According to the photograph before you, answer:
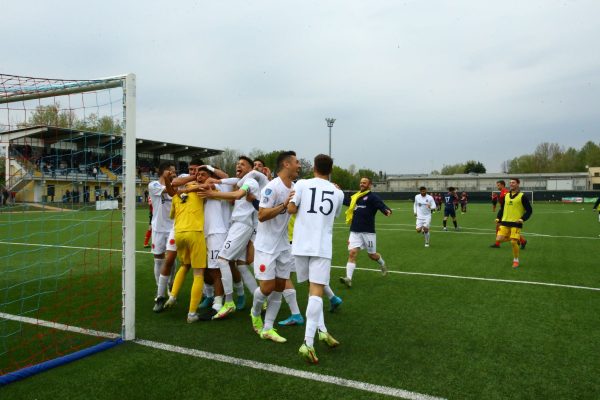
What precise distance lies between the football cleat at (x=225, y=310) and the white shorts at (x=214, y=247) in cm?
53

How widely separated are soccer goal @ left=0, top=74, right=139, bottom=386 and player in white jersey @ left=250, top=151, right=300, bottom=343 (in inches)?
56.3

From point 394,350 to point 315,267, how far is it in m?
1.24

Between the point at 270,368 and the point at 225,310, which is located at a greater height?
the point at 225,310

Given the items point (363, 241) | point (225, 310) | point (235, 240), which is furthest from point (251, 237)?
point (363, 241)

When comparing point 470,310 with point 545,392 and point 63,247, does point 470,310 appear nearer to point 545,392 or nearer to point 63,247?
point 545,392

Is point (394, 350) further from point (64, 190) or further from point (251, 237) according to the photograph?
point (64, 190)

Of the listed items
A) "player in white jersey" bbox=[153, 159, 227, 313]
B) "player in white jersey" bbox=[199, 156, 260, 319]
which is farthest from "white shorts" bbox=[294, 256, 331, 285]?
"player in white jersey" bbox=[153, 159, 227, 313]

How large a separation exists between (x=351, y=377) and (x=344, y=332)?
1.32 metres

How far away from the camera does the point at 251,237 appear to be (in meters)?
5.98

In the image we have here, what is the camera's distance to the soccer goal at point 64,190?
4609mm

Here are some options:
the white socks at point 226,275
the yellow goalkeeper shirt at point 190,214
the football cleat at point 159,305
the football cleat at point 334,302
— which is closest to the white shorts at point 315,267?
the white socks at point 226,275

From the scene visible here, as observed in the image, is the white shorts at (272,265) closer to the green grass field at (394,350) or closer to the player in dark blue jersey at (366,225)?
the green grass field at (394,350)

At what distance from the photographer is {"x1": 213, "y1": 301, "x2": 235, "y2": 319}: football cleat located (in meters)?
A: 5.54

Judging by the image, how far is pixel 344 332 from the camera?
5109 millimetres
